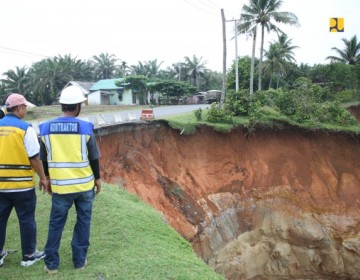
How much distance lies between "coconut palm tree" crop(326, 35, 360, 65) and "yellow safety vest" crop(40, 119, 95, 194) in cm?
4313

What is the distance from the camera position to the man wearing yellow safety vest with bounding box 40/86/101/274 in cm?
433

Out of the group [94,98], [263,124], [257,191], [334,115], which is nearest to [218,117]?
[263,124]

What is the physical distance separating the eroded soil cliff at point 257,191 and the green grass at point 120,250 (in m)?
6.29

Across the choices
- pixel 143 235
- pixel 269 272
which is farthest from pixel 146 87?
pixel 143 235

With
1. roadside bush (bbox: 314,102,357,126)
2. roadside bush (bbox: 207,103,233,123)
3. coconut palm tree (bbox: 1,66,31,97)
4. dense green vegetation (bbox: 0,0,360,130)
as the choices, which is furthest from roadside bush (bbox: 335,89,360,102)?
coconut palm tree (bbox: 1,66,31,97)

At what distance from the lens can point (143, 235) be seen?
235 inches

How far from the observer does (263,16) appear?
27.3m

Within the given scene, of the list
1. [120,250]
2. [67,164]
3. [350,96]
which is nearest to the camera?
[67,164]

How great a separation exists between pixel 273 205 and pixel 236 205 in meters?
1.75

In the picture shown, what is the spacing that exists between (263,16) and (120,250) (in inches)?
994

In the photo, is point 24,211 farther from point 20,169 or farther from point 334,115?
point 334,115

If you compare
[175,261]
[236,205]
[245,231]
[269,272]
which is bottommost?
[269,272]

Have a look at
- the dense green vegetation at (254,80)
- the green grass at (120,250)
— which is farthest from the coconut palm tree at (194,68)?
the green grass at (120,250)

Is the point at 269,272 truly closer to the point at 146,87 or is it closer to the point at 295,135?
the point at 295,135
